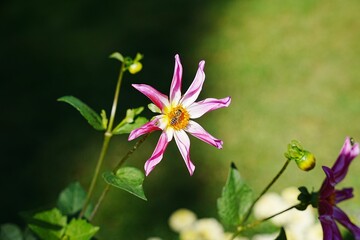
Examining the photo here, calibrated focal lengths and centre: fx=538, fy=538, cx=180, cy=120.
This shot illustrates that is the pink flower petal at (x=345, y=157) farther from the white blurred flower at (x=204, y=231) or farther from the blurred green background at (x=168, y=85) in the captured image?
the blurred green background at (x=168, y=85)

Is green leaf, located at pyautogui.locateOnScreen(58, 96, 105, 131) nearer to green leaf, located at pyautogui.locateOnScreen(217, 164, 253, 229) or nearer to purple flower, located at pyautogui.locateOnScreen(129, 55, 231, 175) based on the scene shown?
purple flower, located at pyautogui.locateOnScreen(129, 55, 231, 175)

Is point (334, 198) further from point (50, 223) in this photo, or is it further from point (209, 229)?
point (209, 229)

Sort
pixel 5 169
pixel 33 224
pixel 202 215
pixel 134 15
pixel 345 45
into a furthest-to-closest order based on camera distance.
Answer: pixel 134 15 < pixel 345 45 < pixel 5 169 < pixel 202 215 < pixel 33 224

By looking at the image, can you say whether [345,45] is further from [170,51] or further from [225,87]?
[170,51]

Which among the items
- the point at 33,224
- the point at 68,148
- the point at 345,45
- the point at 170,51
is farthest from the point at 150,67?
the point at 33,224

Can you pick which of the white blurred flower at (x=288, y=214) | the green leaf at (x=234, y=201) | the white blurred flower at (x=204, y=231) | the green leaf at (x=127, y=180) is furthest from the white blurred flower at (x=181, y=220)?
the green leaf at (x=127, y=180)

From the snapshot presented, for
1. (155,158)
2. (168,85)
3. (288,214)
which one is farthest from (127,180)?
(168,85)
